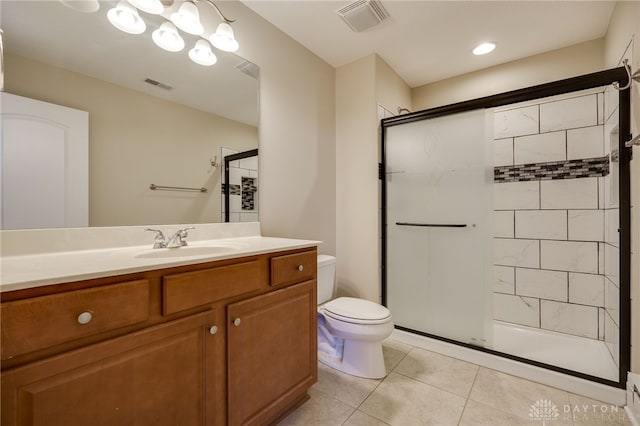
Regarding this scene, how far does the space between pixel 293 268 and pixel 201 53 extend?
1.29 m

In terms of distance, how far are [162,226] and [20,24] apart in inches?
36.1

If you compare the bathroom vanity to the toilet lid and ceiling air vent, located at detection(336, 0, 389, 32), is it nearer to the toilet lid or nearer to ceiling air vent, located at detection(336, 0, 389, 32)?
the toilet lid

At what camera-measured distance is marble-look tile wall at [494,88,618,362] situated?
195 centimetres

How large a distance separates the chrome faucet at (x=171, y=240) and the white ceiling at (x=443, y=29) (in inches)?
59.0

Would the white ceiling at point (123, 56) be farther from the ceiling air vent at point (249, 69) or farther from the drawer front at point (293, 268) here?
the drawer front at point (293, 268)

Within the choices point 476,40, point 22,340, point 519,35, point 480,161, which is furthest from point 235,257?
point 519,35

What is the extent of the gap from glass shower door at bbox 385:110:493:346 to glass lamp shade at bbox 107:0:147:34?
1.81m

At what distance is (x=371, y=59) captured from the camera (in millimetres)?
2215

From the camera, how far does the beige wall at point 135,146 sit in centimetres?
108

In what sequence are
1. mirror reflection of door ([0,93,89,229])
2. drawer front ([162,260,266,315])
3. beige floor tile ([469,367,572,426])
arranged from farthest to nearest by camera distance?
1. beige floor tile ([469,367,572,426])
2. mirror reflection of door ([0,93,89,229])
3. drawer front ([162,260,266,315])

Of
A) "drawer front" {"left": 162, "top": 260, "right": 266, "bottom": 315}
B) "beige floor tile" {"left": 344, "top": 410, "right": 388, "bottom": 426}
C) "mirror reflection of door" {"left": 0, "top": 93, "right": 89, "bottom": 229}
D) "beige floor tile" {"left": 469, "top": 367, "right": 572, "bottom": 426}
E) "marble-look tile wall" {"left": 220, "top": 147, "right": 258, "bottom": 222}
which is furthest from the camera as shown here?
"marble-look tile wall" {"left": 220, "top": 147, "right": 258, "bottom": 222}

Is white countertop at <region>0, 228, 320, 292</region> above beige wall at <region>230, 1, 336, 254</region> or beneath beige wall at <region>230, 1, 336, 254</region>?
beneath

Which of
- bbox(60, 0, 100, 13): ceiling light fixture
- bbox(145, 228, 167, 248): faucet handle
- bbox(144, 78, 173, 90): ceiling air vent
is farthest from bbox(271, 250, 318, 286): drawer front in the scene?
bbox(60, 0, 100, 13): ceiling light fixture

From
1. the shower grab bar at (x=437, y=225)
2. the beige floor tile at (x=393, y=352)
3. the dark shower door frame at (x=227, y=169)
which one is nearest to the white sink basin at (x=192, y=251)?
the dark shower door frame at (x=227, y=169)
